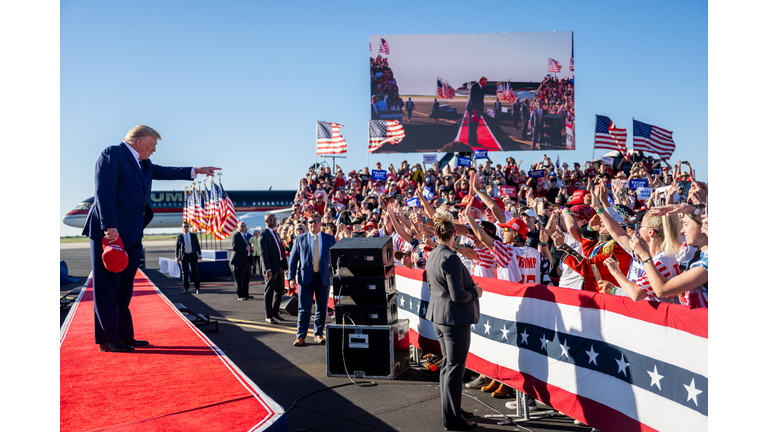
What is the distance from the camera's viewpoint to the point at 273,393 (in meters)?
5.85

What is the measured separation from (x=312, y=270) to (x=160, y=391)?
4298 millimetres

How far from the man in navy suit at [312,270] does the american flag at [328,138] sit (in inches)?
825

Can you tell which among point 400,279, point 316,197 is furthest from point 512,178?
point 400,279

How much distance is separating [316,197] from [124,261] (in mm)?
17445

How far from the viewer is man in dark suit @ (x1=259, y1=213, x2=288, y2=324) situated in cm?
1062

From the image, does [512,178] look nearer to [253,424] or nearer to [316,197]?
[316,197]

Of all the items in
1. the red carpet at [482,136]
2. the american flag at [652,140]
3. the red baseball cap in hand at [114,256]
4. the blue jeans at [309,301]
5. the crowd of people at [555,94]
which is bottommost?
the blue jeans at [309,301]

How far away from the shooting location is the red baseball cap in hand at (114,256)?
4.25 metres

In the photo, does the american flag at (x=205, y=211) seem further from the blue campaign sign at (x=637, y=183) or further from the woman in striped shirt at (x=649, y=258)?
the woman in striped shirt at (x=649, y=258)

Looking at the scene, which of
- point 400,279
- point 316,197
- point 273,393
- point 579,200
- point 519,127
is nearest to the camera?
point 273,393

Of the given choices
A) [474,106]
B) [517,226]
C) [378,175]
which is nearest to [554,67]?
[474,106]

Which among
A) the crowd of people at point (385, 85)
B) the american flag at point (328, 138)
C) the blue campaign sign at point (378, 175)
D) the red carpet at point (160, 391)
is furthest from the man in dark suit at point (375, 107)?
the red carpet at point (160, 391)

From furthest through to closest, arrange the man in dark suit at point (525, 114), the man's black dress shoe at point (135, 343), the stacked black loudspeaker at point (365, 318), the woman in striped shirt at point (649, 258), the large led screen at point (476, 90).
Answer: the man in dark suit at point (525, 114), the large led screen at point (476, 90), the stacked black loudspeaker at point (365, 318), the man's black dress shoe at point (135, 343), the woman in striped shirt at point (649, 258)

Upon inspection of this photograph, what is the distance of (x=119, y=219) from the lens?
4.63 metres
